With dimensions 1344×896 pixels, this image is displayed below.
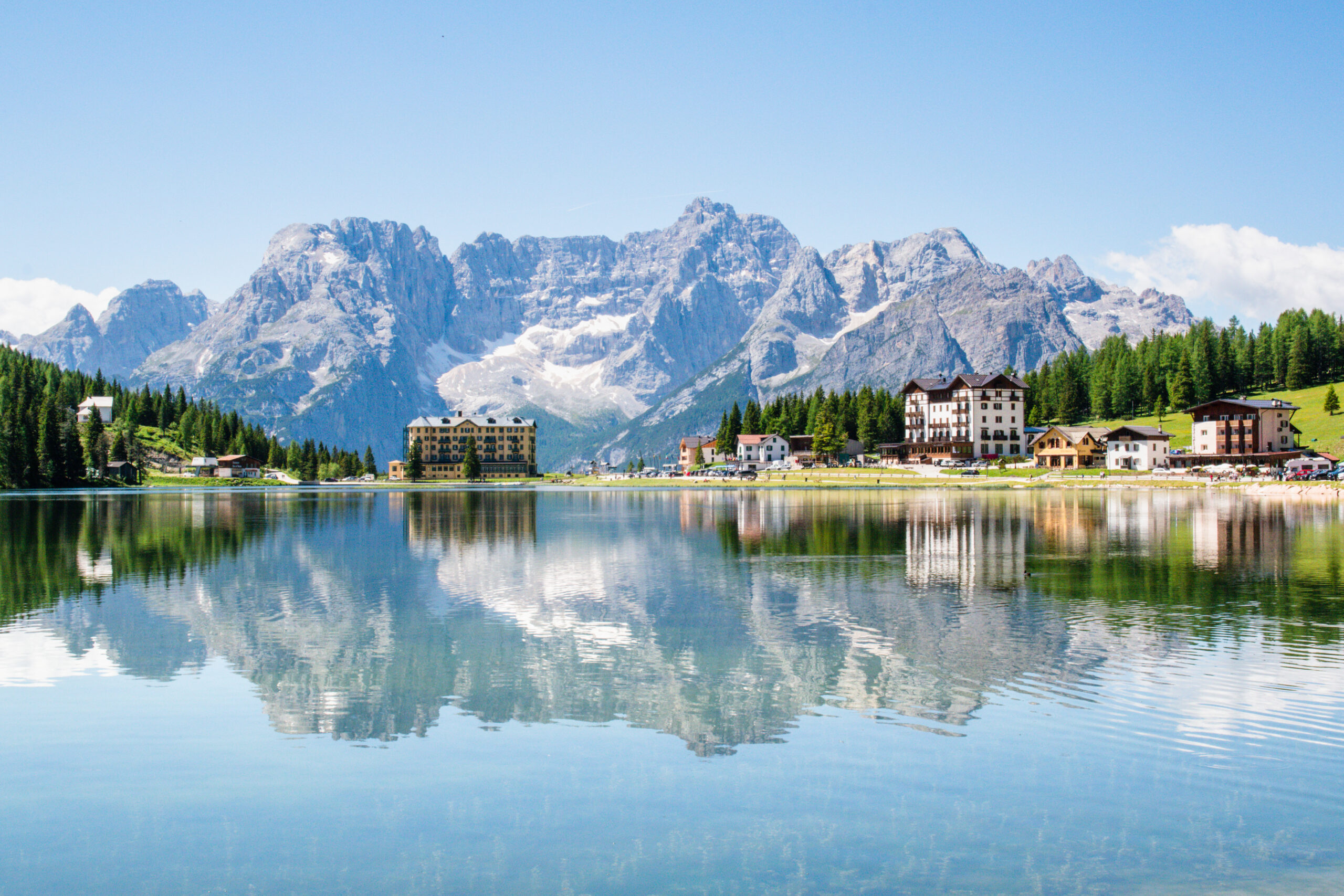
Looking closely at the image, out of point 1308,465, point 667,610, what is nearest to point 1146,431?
point 1308,465

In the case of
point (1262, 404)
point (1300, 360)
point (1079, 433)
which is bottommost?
point (1079, 433)

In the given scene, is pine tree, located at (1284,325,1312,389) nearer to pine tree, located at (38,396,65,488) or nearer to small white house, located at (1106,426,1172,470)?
small white house, located at (1106,426,1172,470)

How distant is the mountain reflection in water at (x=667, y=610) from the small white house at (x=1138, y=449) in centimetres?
10124

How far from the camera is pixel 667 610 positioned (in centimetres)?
3344

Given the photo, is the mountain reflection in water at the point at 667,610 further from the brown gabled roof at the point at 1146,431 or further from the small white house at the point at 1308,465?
the brown gabled roof at the point at 1146,431

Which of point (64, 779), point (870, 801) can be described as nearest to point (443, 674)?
point (64, 779)

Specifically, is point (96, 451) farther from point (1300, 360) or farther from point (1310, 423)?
point (1300, 360)

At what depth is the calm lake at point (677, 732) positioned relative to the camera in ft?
42.3

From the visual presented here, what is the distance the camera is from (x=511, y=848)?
13.3m

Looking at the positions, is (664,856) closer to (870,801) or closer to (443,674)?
(870,801)

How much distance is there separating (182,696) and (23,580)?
26.3m

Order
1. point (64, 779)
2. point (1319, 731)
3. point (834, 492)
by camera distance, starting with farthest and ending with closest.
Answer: point (834, 492) < point (1319, 731) < point (64, 779)

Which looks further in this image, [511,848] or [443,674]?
[443,674]

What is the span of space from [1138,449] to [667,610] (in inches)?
6124
